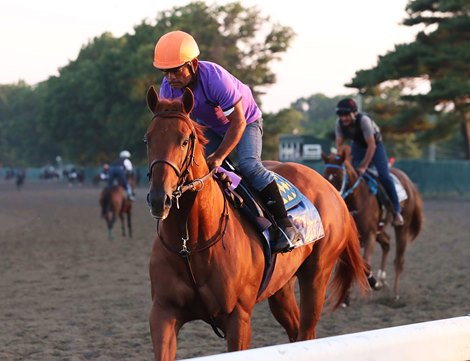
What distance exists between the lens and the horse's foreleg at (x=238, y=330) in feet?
15.2

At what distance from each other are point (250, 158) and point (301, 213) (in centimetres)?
65

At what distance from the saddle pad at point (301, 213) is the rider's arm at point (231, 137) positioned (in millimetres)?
829

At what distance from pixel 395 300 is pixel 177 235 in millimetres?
5580

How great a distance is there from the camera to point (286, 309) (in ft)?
20.1

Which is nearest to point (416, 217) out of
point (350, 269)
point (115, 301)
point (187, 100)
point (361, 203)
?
point (361, 203)

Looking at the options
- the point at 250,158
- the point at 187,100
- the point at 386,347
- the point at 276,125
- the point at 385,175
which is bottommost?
the point at 386,347

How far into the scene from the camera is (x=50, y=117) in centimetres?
8512

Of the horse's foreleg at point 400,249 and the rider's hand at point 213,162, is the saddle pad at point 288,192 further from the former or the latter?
the horse's foreleg at point 400,249

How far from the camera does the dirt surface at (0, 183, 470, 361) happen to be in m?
7.28

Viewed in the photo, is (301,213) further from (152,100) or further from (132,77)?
(132,77)

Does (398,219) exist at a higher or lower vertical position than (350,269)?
higher

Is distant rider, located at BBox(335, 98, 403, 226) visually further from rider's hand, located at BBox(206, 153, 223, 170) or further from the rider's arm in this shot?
rider's hand, located at BBox(206, 153, 223, 170)

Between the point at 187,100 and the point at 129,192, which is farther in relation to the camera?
the point at 129,192

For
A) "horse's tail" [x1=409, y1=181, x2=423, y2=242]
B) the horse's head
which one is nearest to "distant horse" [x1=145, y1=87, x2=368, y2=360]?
the horse's head
